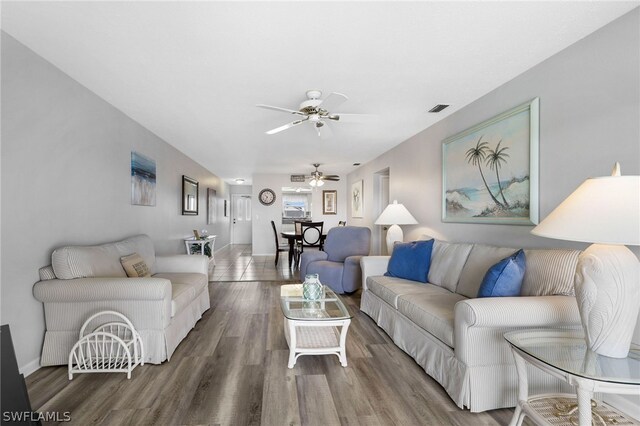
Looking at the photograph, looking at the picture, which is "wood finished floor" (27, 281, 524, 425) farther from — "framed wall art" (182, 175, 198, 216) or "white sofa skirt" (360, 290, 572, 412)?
"framed wall art" (182, 175, 198, 216)

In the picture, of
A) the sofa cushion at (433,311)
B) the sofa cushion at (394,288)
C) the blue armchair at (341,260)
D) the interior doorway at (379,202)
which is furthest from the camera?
the interior doorway at (379,202)

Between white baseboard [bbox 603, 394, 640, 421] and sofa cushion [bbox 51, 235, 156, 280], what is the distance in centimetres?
361

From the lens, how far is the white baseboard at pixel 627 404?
66.4 inches

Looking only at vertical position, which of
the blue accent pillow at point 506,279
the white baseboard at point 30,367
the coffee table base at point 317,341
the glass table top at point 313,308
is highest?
the blue accent pillow at point 506,279

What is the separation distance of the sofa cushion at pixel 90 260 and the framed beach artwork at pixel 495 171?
341 cm

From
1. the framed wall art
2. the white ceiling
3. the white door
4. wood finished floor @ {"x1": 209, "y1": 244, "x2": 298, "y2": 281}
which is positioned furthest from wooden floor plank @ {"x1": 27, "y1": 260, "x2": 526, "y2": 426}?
the white door

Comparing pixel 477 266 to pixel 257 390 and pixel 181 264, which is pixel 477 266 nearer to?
pixel 257 390

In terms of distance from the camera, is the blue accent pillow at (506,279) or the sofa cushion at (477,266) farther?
the sofa cushion at (477,266)

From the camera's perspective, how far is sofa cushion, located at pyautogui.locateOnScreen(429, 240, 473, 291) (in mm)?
2797

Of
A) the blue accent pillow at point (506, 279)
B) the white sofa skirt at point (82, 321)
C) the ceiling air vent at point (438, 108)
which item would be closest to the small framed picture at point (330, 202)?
the ceiling air vent at point (438, 108)

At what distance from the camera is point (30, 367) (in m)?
2.20

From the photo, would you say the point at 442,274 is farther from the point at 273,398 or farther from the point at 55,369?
the point at 55,369

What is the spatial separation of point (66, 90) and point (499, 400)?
12.6ft

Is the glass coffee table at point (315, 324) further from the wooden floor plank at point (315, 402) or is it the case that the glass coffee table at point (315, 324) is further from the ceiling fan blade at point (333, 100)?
the ceiling fan blade at point (333, 100)
